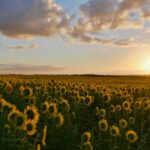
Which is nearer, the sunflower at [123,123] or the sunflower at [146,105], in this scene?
the sunflower at [123,123]

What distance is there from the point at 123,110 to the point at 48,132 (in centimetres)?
490

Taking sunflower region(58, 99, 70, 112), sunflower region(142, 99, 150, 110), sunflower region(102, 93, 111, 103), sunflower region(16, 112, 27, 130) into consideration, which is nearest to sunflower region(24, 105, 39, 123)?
sunflower region(16, 112, 27, 130)

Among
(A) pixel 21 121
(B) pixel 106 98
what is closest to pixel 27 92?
(B) pixel 106 98

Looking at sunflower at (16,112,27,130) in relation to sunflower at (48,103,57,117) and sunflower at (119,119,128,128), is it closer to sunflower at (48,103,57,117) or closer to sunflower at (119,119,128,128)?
sunflower at (48,103,57,117)

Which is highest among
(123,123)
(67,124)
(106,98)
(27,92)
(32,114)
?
(27,92)

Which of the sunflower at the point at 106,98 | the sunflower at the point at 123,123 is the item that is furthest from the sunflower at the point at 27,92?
the sunflower at the point at 106,98

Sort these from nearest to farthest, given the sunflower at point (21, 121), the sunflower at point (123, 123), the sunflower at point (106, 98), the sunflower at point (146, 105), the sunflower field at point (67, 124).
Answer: the sunflower at point (21, 121)
the sunflower field at point (67, 124)
the sunflower at point (123, 123)
the sunflower at point (146, 105)
the sunflower at point (106, 98)

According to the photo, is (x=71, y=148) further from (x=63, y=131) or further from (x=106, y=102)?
(x=106, y=102)

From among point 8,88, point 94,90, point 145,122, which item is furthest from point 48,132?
point 94,90

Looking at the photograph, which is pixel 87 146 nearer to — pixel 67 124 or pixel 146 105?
pixel 67 124

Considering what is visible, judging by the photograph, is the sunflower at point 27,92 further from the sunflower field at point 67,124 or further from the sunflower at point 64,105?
the sunflower at point 64,105

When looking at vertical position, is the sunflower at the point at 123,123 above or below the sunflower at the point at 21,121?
below

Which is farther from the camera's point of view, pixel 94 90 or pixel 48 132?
pixel 94 90

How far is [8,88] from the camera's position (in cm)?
1553
